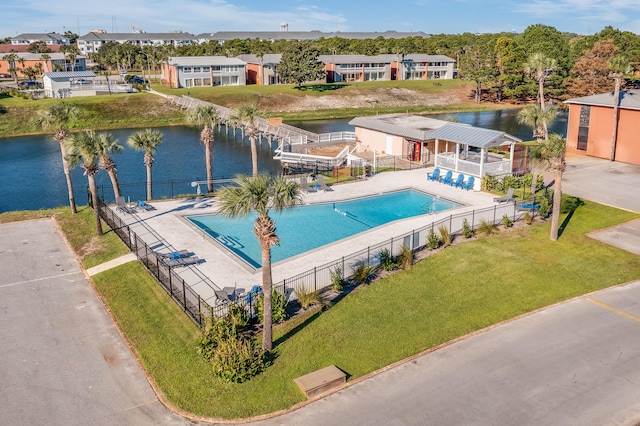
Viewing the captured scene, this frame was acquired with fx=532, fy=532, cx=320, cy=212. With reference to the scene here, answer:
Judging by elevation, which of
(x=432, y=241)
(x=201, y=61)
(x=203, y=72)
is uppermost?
(x=201, y=61)

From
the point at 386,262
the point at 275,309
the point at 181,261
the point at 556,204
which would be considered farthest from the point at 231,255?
the point at 556,204

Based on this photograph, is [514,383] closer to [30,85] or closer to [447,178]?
[447,178]

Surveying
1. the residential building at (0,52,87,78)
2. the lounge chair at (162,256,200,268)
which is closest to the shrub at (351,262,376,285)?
the lounge chair at (162,256,200,268)

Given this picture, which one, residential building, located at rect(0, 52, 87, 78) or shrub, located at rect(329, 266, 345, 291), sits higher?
residential building, located at rect(0, 52, 87, 78)

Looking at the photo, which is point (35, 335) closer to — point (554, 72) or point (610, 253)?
point (610, 253)

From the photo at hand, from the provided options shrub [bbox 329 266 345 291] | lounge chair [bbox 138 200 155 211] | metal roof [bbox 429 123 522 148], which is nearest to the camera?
shrub [bbox 329 266 345 291]

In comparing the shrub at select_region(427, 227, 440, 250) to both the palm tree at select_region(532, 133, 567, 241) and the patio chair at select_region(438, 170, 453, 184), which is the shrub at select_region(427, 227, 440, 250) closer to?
the palm tree at select_region(532, 133, 567, 241)
